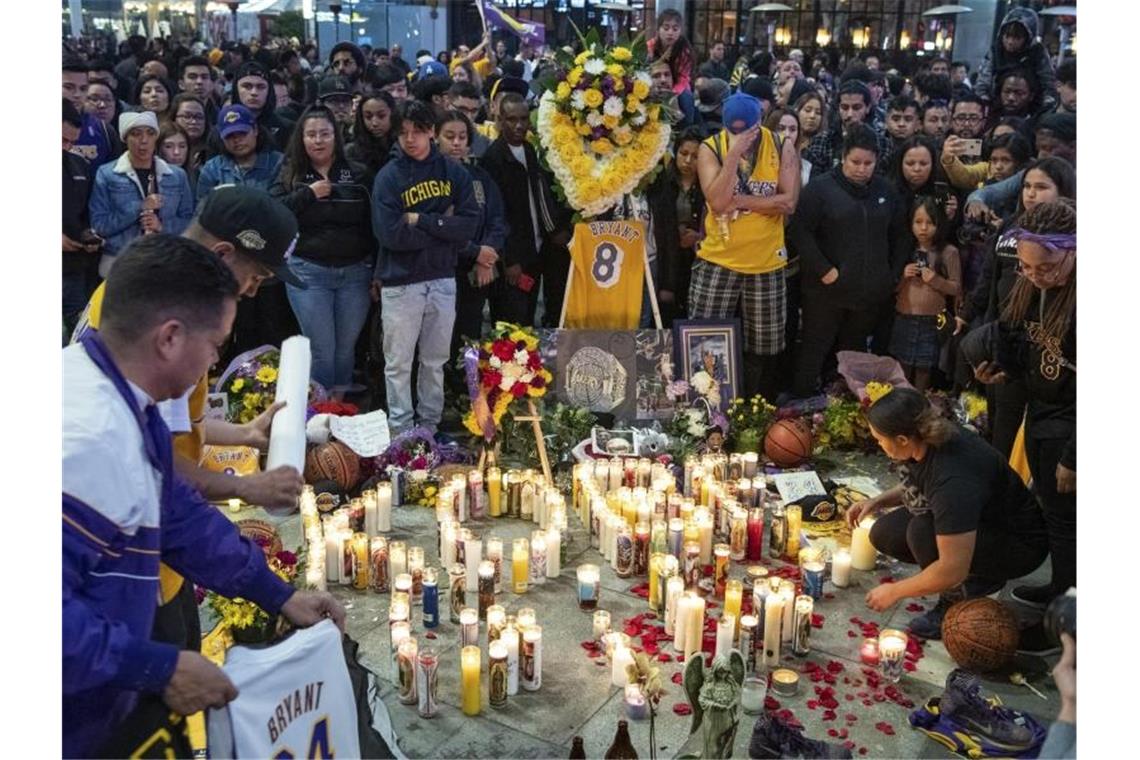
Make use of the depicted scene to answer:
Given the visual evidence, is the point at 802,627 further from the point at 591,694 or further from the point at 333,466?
the point at 333,466

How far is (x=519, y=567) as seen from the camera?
15.0 feet

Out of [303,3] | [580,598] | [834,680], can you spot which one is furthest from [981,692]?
[303,3]

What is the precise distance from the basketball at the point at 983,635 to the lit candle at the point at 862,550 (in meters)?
0.81

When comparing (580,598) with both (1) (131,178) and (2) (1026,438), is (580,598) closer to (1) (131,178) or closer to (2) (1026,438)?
(2) (1026,438)

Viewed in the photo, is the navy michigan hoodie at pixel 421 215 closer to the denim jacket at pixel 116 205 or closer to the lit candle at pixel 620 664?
the denim jacket at pixel 116 205

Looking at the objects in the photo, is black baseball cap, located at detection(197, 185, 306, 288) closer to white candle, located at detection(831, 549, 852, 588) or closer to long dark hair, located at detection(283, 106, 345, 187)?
white candle, located at detection(831, 549, 852, 588)

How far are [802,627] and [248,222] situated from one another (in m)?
2.52

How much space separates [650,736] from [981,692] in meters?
1.29

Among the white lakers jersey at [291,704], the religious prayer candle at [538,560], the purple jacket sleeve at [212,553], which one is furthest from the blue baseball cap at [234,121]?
the white lakers jersey at [291,704]

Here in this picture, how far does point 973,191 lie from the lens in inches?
255

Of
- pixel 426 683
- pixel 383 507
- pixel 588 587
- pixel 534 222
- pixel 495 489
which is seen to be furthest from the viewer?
pixel 534 222

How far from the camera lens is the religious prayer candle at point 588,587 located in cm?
444

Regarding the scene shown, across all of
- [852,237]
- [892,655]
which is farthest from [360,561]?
[852,237]

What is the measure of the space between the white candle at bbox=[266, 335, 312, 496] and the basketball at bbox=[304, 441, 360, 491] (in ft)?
6.74
